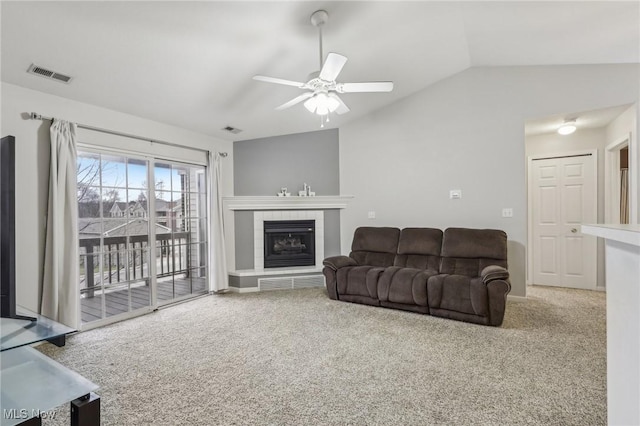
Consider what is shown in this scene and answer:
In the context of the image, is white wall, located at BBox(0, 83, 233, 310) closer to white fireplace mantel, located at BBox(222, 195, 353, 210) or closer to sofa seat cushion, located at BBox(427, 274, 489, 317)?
white fireplace mantel, located at BBox(222, 195, 353, 210)

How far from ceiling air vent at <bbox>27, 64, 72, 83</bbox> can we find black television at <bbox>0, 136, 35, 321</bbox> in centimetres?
64

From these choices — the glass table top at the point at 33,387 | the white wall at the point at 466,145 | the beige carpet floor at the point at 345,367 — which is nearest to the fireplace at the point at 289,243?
the white wall at the point at 466,145

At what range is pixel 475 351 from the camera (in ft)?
9.00

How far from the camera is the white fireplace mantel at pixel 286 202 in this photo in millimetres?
5207

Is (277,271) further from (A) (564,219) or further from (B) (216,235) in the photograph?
(A) (564,219)

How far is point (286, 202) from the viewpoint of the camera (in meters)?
5.34

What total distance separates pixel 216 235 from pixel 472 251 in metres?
3.62

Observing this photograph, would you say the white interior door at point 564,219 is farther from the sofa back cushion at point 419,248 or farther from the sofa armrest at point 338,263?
the sofa armrest at point 338,263

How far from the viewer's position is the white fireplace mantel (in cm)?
521

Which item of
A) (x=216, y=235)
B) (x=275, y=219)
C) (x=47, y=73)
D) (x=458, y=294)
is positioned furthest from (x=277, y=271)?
(x=47, y=73)

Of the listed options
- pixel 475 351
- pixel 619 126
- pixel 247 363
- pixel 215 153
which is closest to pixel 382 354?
pixel 475 351

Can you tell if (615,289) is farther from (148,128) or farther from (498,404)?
(148,128)

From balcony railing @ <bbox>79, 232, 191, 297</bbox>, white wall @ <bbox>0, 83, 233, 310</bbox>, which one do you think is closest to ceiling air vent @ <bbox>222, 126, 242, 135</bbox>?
balcony railing @ <bbox>79, 232, 191, 297</bbox>

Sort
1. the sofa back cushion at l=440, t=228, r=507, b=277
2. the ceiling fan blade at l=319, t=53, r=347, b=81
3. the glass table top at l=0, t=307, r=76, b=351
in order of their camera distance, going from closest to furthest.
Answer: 1. the glass table top at l=0, t=307, r=76, b=351
2. the ceiling fan blade at l=319, t=53, r=347, b=81
3. the sofa back cushion at l=440, t=228, r=507, b=277
